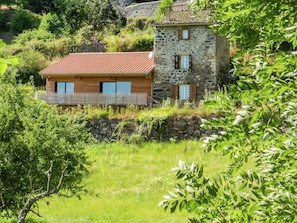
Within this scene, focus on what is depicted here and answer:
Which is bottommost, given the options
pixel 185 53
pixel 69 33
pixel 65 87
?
pixel 65 87

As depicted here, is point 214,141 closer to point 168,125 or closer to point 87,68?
point 168,125

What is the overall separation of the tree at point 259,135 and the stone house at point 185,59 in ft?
85.7

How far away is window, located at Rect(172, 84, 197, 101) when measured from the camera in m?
29.3

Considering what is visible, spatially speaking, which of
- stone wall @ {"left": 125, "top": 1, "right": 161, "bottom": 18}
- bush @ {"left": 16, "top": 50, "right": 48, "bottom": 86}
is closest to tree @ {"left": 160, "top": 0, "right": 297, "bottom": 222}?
bush @ {"left": 16, "top": 50, "right": 48, "bottom": 86}

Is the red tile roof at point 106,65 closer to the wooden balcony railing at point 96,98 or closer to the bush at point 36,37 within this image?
the wooden balcony railing at point 96,98

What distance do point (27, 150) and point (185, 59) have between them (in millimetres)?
19767

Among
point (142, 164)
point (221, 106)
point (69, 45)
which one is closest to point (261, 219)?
point (221, 106)

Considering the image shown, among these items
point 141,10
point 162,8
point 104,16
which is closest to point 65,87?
point 104,16

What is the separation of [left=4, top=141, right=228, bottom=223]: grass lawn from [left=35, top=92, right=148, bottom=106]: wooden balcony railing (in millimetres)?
5634

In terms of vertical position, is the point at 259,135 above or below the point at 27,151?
above

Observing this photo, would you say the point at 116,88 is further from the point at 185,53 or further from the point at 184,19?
the point at 184,19

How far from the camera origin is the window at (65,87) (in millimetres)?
31125

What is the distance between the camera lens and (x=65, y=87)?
3128 centimetres

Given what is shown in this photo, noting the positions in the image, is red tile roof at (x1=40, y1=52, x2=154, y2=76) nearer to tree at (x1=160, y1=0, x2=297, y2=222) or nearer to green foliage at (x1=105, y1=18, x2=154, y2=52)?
green foliage at (x1=105, y1=18, x2=154, y2=52)
